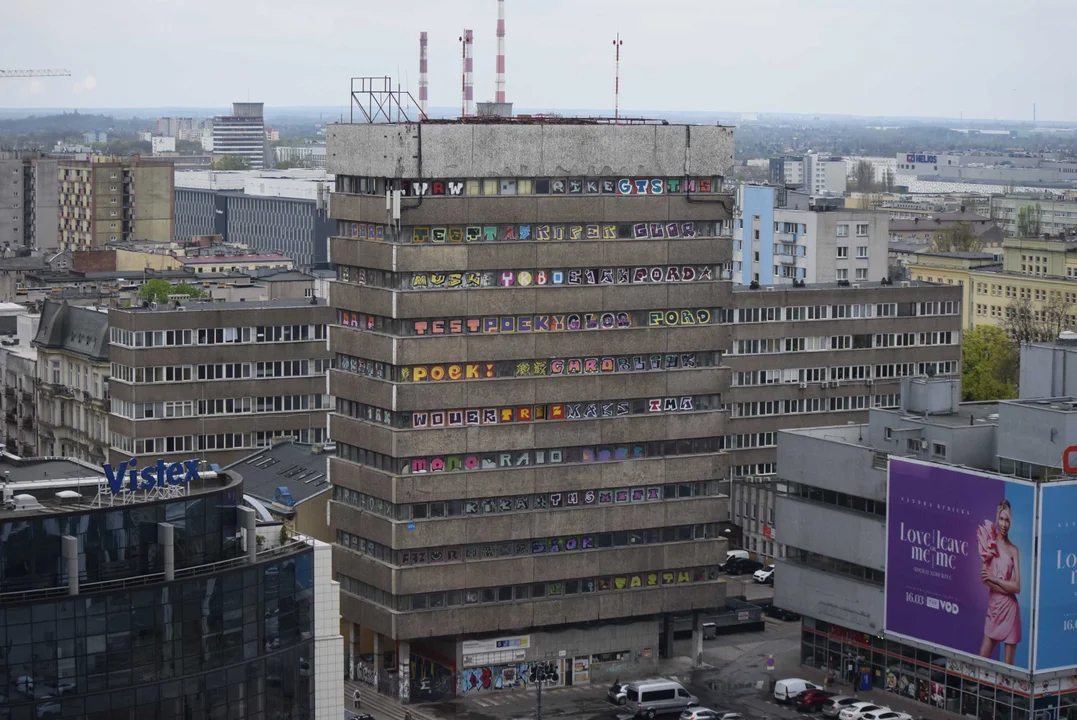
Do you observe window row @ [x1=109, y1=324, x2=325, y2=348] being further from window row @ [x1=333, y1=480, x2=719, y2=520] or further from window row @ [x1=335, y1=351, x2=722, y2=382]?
window row @ [x1=333, y1=480, x2=719, y2=520]

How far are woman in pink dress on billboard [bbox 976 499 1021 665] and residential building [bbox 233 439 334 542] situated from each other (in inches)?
1744

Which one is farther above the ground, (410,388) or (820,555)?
(410,388)

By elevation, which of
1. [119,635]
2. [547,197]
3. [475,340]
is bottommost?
[119,635]

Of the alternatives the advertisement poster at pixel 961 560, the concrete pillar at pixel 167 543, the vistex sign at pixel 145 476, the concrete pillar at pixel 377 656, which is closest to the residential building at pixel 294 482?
the concrete pillar at pixel 377 656

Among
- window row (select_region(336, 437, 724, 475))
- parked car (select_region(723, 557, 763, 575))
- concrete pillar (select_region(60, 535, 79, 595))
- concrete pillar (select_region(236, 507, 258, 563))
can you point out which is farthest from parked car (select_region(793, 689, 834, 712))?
concrete pillar (select_region(60, 535, 79, 595))

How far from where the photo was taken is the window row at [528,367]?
131625 mm

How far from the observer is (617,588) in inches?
5487

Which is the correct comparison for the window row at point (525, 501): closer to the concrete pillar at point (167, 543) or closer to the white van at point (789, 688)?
the white van at point (789, 688)

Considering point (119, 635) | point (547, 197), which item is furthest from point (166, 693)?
point (547, 197)

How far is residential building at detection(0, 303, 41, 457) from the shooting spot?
18912cm

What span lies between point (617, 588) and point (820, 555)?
14.2 metres

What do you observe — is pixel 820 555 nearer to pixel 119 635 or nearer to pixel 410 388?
pixel 410 388

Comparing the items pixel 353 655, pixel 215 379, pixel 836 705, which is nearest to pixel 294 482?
pixel 353 655

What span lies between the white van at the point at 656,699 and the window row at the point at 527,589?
836 centimetres
